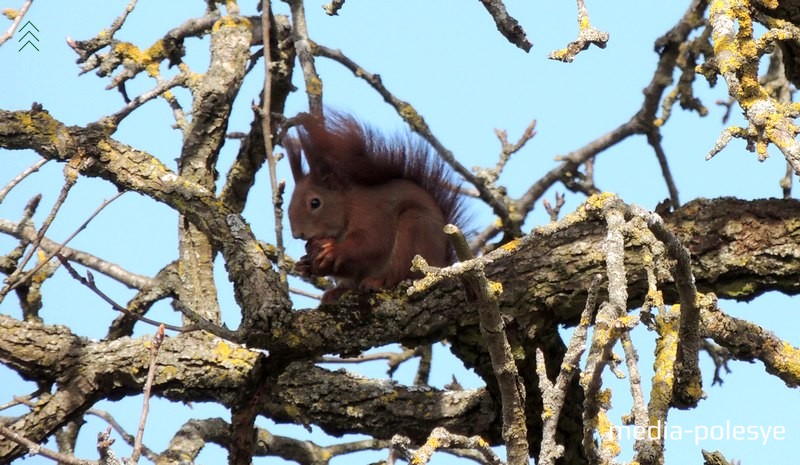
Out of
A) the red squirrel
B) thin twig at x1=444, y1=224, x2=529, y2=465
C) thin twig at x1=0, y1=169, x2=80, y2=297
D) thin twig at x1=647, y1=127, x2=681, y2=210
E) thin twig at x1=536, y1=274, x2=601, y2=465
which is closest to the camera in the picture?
thin twig at x1=536, y1=274, x2=601, y2=465

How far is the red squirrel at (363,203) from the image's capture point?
4.46 m

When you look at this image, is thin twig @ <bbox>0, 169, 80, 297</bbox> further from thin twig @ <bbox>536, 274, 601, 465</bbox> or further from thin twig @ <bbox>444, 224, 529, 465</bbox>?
thin twig @ <bbox>536, 274, 601, 465</bbox>

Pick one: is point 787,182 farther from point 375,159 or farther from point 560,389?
point 560,389

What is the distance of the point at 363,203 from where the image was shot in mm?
4664

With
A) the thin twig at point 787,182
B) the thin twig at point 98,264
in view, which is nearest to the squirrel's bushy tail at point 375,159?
the thin twig at point 98,264

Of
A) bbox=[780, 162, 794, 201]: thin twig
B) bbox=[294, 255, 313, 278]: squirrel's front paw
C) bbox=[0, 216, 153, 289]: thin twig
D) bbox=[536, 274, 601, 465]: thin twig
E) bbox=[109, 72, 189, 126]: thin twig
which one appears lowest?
bbox=[536, 274, 601, 465]: thin twig

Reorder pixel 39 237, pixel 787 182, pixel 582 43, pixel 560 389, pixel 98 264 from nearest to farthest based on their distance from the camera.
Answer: pixel 560 389 < pixel 582 43 < pixel 39 237 < pixel 787 182 < pixel 98 264

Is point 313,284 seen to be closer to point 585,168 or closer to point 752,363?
point 585,168

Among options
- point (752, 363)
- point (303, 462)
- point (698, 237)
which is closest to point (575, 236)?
point (698, 237)

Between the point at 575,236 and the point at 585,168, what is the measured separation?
2.27 meters

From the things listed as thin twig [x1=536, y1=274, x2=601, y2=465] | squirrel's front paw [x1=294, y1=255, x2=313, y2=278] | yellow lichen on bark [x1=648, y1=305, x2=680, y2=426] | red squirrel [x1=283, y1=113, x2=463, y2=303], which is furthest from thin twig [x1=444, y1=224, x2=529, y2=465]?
squirrel's front paw [x1=294, y1=255, x2=313, y2=278]

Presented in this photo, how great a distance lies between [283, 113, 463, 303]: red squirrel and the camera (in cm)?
446

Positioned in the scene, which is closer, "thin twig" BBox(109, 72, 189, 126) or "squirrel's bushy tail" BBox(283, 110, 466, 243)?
"thin twig" BBox(109, 72, 189, 126)

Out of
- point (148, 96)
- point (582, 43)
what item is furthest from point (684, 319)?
point (148, 96)
